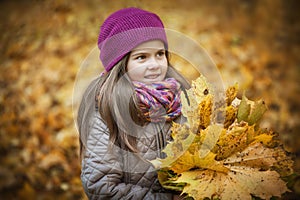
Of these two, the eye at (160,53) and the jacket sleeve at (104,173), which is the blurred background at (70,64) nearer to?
the jacket sleeve at (104,173)

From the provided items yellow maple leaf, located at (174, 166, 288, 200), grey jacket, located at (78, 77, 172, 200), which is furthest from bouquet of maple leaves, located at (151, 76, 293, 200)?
grey jacket, located at (78, 77, 172, 200)

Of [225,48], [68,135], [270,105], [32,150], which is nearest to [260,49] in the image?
[225,48]

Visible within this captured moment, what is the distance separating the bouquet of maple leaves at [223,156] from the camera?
1.44 metres

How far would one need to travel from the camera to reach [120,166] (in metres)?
1.72

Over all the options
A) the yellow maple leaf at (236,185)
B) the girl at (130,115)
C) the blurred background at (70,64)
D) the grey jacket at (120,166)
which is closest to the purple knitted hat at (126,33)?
the girl at (130,115)

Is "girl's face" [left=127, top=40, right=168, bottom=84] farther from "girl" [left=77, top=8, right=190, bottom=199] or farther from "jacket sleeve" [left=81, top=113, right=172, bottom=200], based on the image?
"jacket sleeve" [left=81, top=113, right=172, bottom=200]

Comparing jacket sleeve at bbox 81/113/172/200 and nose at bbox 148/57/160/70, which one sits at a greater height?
nose at bbox 148/57/160/70

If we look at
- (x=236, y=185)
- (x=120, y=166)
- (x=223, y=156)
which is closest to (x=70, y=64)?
(x=120, y=166)

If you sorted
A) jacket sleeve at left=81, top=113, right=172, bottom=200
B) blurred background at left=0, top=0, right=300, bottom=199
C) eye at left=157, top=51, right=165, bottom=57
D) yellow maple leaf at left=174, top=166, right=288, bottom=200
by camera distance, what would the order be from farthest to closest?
blurred background at left=0, top=0, right=300, bottom=199 → eye at left=157, top=51, right=165, bottom=57 → jacket sleeve at left=81, top=113, right=172, bottom=200 → yellow maple leaf at left=174, top=166, right=288, bottom=200

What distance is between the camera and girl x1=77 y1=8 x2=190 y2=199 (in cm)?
170

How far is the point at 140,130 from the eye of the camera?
1771 mm

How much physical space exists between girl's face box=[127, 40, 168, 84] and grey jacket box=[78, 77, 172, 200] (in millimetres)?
205

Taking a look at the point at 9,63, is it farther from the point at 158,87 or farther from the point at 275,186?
the point at 275,186

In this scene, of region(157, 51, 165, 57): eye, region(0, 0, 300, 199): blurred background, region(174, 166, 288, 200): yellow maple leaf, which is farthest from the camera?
region(0, 0, 300, 199): blurred background
